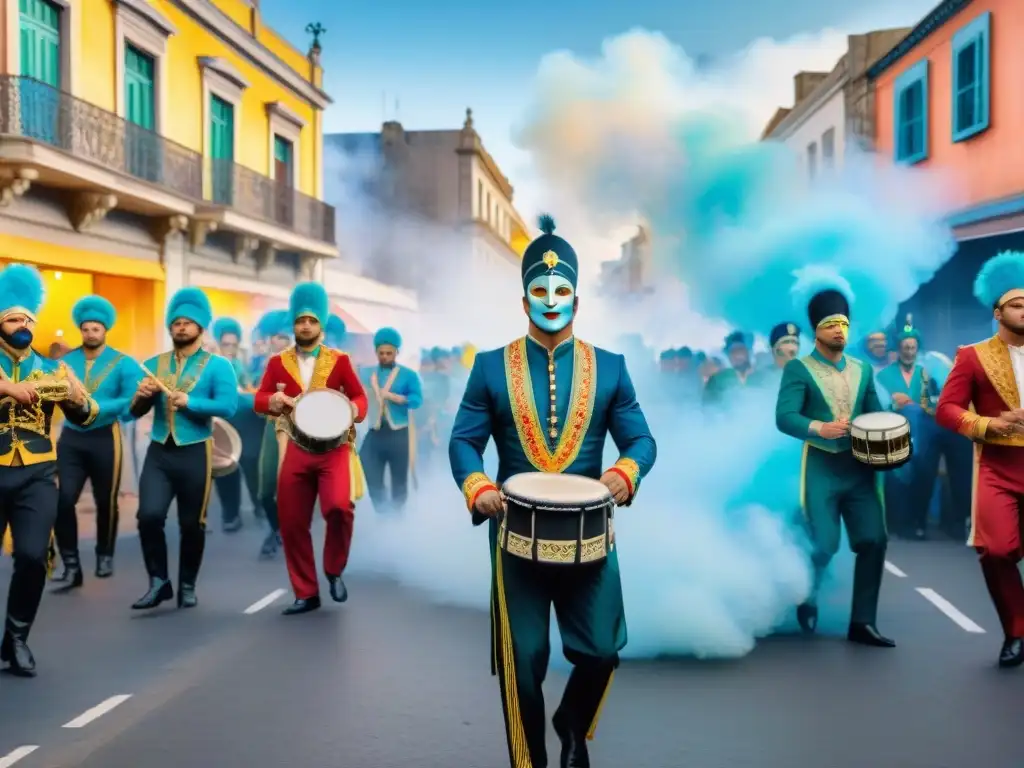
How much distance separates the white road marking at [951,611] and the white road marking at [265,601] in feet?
14.5

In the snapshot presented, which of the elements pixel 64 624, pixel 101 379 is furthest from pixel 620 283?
pixel 64 624

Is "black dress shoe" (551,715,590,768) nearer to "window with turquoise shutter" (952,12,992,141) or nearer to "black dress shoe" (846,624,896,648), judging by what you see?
"black dress shoe" (846,624,896,648)

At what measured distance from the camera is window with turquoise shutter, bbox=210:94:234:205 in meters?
22.8

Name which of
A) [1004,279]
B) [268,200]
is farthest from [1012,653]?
[268,200]

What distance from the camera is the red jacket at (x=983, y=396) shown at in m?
6.47

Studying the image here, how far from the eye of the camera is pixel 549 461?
457cm

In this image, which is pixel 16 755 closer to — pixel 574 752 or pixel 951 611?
pixel 574 752

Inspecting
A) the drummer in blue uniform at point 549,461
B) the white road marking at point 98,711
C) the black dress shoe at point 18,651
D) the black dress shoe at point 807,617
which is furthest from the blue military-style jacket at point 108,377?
the black dress shoe at point 807,617

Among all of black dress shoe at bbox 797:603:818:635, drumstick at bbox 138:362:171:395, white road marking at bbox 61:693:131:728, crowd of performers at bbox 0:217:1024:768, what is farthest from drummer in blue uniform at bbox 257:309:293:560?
black dress shoe at bbox 797:603:818:635

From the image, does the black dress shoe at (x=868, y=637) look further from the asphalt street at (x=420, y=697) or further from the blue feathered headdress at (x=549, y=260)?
the blue feathered headdress at (x=549, y=260)

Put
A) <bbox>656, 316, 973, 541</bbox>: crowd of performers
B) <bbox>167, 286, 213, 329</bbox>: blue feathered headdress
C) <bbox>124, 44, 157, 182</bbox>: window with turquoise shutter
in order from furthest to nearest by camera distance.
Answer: <bbox>124, 44, 157, 182</bbox>: window with turquoise shutter < <bbox>656, 316, 973, 541</bbox>: crowd of performers < <bbox>167, 286, 213, 329</bbox>: blue feathered headdress

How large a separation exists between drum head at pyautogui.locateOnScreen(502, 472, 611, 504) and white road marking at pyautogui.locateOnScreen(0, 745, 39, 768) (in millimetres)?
2316

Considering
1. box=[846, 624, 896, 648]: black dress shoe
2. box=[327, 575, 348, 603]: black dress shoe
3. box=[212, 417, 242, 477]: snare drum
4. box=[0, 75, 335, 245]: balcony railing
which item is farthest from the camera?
box=[0, 75, 335, 245]: balcony railing

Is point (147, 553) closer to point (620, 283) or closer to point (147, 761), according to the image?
point (147, 761)
